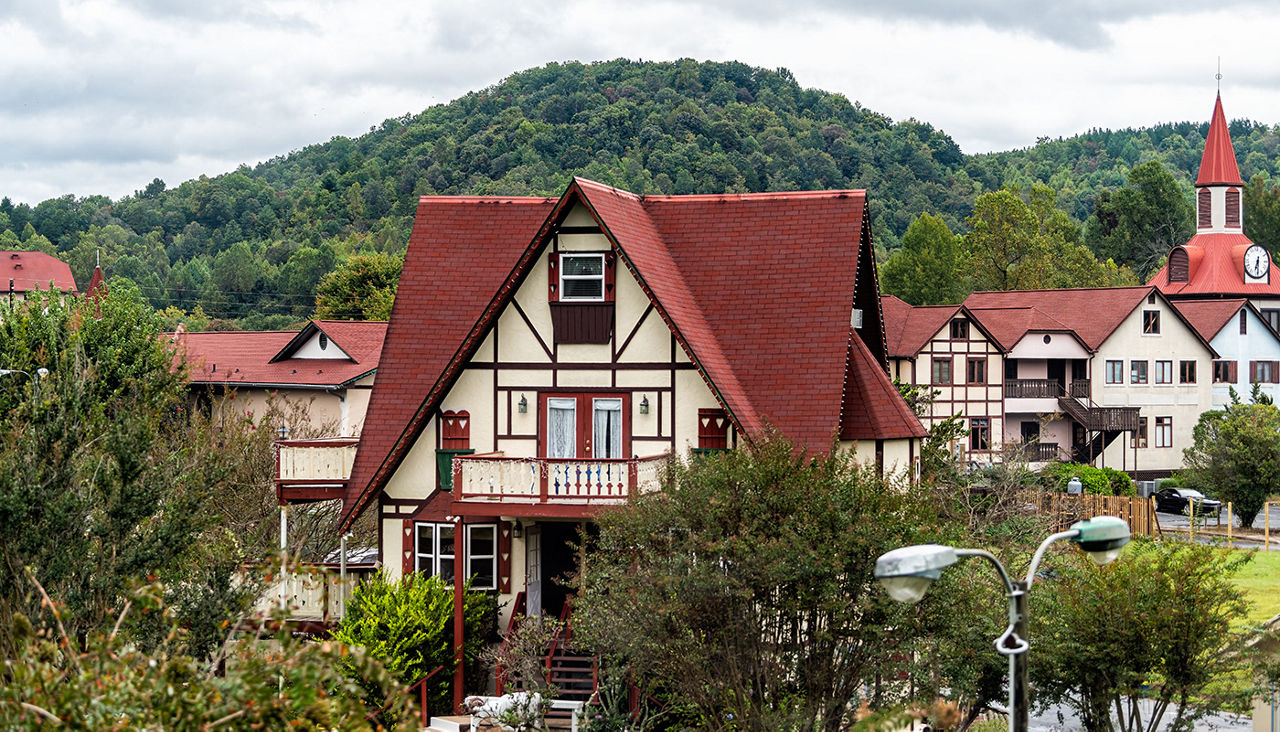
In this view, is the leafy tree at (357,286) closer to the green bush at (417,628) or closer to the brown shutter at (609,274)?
the brown shutter at (609,274)

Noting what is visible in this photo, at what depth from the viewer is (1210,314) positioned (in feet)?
248

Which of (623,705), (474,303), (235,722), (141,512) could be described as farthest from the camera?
(474,303)

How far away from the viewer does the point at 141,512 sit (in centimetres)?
2072

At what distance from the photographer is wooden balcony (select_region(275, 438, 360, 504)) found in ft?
103

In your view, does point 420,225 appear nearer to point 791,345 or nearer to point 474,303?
point 474,303

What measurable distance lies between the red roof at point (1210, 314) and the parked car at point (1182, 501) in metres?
12.4

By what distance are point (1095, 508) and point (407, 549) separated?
26191 mm

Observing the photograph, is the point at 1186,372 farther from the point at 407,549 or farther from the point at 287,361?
the point at 407,549

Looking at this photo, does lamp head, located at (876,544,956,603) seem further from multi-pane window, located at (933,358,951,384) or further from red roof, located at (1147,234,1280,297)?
red roof, located at (1147,234,1280,297)

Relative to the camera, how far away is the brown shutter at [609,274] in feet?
99.6

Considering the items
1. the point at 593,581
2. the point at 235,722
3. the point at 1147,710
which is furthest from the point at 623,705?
the point at 235,722

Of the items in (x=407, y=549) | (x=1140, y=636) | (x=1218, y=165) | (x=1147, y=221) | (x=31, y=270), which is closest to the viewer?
(x=1140, y=636)

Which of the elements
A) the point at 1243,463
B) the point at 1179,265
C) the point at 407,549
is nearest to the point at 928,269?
the point at 1179,265

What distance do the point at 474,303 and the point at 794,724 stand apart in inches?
529
